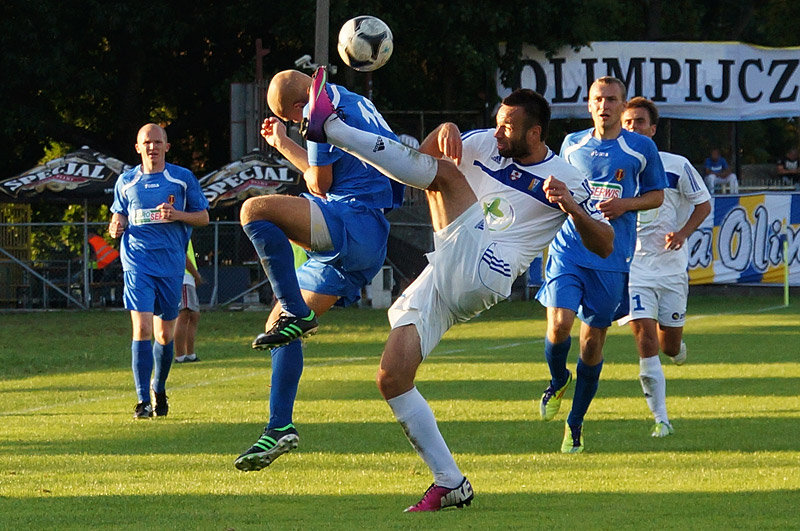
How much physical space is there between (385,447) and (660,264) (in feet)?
9.63

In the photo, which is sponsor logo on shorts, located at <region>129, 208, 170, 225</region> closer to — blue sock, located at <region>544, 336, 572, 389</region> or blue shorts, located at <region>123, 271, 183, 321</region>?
blue shorts, located at <region>123, 271, 183, 321</region>

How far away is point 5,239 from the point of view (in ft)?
88.2

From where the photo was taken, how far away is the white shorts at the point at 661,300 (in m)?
10.3

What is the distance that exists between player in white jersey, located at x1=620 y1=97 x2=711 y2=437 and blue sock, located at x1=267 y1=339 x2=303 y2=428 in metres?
3.20

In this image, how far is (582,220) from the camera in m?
6.57

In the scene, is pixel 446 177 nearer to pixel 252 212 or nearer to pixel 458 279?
pixel 458 279

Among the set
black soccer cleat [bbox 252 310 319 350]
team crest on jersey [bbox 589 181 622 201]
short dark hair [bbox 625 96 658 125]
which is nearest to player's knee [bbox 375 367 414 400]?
black soccer cleat [bbox 252 310 319 350]

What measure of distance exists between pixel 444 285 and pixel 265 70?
82.9 feet

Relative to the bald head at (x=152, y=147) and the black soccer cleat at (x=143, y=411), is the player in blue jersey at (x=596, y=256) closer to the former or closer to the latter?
the black soccer cleat at (x=143, y=411)

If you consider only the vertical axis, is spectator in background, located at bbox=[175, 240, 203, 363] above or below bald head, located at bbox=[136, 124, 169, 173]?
below

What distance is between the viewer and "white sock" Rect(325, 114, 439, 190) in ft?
21.3

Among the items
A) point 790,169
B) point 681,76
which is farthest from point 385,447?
point 790,169

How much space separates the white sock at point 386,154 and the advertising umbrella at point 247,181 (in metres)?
18.9

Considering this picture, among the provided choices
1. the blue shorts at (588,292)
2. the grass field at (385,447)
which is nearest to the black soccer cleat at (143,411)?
the grass field at (385,447)
